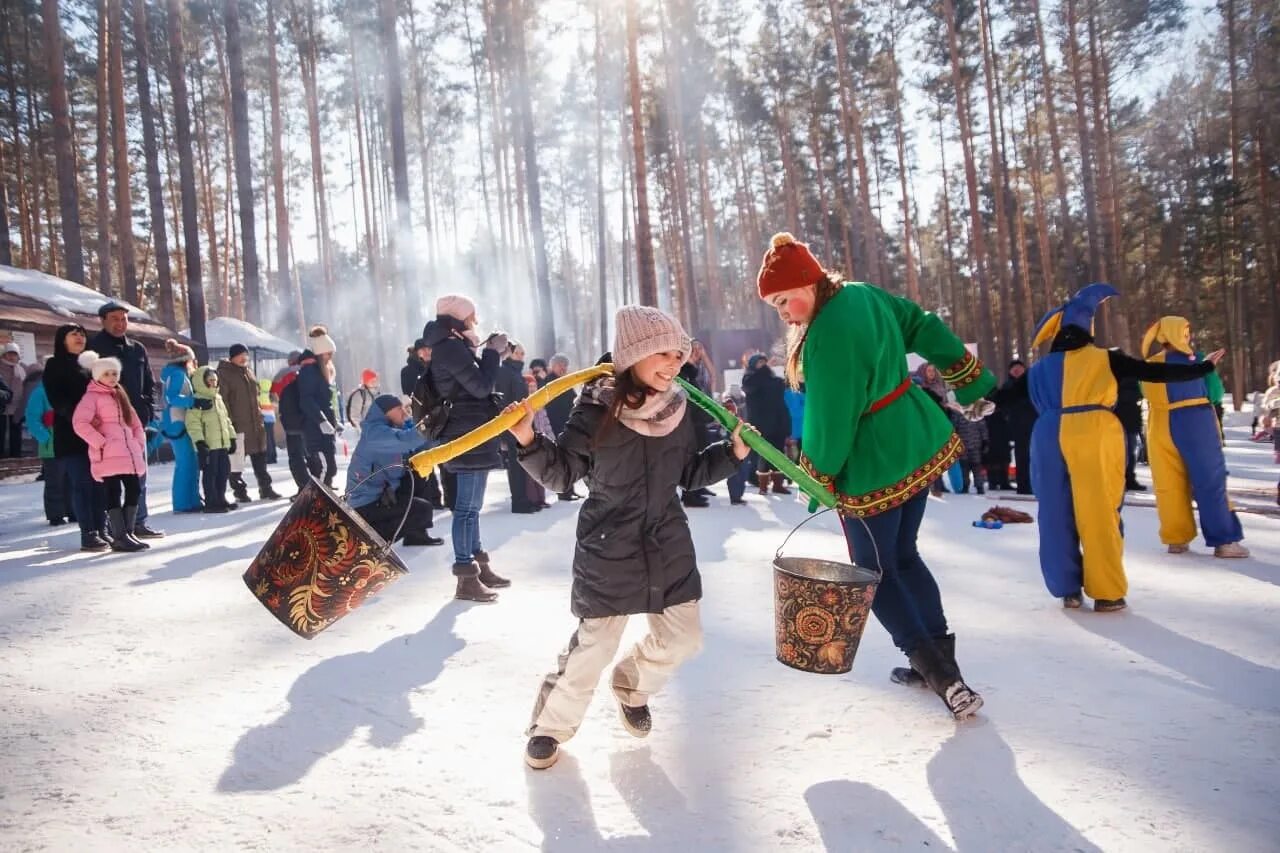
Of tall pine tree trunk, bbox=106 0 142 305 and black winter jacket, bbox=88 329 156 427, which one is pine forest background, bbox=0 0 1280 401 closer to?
tall pine tree trunk, bbox=106 0 142 305

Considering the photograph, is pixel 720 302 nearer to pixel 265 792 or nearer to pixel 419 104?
pixel 419 104

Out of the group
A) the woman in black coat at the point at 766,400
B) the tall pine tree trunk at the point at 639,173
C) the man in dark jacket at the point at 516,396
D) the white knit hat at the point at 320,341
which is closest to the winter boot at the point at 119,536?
the white knit hat at the point at 320,341

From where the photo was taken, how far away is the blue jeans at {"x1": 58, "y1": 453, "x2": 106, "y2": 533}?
6777mm

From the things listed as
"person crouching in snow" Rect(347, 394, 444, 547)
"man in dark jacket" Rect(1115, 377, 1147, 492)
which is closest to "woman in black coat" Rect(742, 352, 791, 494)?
"man in dark jacket" Rect(1115, 377, 1147, 492)

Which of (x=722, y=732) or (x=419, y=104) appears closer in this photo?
(x=722, y=732)

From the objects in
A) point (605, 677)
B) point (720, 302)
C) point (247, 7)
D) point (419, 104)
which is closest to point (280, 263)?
point (247, 7)

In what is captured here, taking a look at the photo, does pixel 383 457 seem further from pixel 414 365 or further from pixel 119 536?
pixel 119 536

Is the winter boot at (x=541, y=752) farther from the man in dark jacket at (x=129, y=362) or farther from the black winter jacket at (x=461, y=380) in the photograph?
the man in dark jacket at (x=129, y=362)

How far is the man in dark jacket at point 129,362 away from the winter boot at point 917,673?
6255 mm

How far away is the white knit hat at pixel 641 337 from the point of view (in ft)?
9.31

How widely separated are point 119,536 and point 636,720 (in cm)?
566

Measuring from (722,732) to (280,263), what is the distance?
29941 millimetres

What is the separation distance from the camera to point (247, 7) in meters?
27.1

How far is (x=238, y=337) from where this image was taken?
22.0 metres
